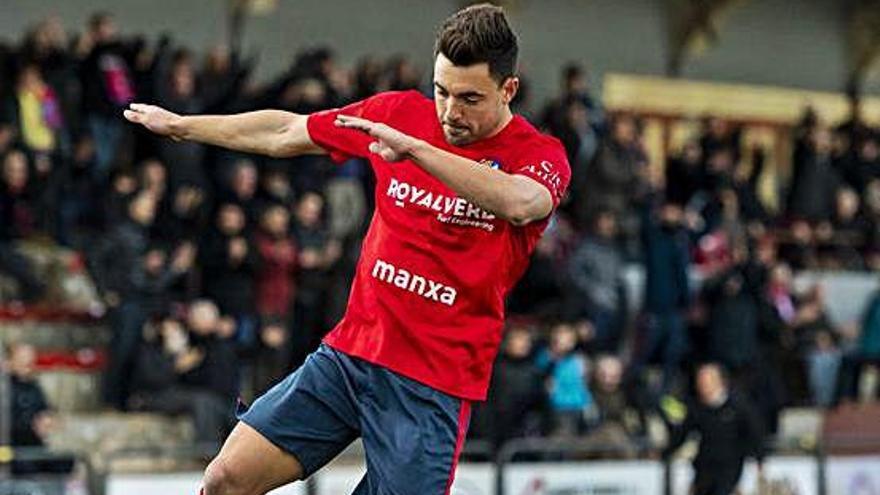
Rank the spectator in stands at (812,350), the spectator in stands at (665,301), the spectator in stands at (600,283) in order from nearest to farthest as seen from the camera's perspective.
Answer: the spectator in stands at (600,283), the spectator in stands at (665,301), the spectator in stands at (812,350)

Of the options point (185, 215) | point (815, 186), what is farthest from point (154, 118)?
point (815, 186)

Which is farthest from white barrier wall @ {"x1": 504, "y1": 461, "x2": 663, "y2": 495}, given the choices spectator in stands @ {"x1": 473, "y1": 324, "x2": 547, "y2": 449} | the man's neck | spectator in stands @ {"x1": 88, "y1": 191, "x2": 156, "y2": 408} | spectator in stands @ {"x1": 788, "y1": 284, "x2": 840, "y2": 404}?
the man's neck

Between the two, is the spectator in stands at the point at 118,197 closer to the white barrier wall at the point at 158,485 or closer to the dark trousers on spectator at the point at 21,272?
the dark trousers on spectator at the point at 21,272

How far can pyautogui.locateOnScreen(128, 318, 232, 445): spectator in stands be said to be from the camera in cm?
1455

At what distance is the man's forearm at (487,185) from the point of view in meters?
6.25

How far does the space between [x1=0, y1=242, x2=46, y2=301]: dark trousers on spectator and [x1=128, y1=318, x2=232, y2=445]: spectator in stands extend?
1.26 metres

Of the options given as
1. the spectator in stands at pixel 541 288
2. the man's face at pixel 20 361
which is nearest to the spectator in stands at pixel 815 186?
the spectator in stands at pixel 541 288

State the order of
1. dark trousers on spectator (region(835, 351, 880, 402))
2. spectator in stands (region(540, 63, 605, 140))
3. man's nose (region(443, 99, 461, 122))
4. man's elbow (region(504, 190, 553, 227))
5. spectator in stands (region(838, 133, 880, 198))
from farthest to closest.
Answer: spectator in stands (region(838, 133, 880, 198))
dark trousers on spectator (region(835, 351, 880, 402))
spectator in stands (region(540, 63, 605, 140))
man's nose (region(443, 99, 461, 122))
man's elbow (region(504, 190, 553, 227))

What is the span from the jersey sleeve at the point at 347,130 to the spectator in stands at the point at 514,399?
8.37 metres

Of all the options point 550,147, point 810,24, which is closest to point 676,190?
point 810,24

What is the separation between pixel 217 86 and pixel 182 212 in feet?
4.75

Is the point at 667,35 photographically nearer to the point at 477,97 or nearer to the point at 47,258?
the point at 47,258

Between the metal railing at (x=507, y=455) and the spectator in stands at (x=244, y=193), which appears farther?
the spectator in stands at (x=244, y=193)

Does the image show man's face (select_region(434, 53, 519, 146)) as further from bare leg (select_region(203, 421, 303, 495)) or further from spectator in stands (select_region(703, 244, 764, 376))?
spectator in stands (select_region(703, 244, 764, 376))
